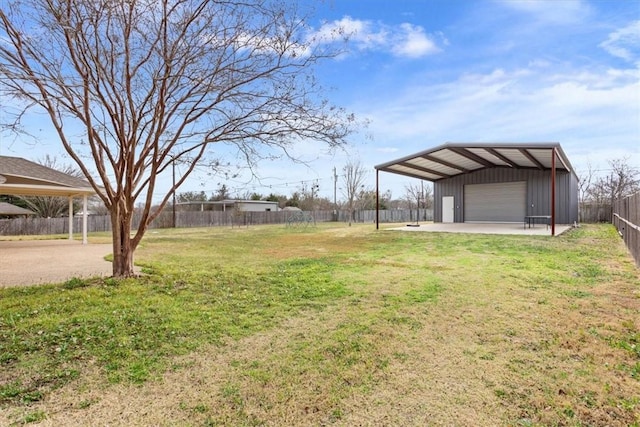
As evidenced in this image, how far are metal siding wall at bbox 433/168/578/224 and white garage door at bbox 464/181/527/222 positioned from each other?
0.96ft

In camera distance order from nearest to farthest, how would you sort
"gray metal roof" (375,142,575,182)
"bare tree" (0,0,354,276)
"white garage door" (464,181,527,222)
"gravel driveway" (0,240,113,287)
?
"bare tree" (0,0,354,276)
"gravel driveway" (0,240,113,287)
"gray metal roof" (375,142,575,182)
"white garage door" (464,181,527,222)

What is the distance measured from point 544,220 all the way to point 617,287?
14.2 meters

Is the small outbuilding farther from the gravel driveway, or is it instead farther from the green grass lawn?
the green grass lawn

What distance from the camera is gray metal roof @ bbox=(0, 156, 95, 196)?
10500 mm

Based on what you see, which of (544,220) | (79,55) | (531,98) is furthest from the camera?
(544,220)

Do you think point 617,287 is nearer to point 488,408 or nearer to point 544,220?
point 488,408

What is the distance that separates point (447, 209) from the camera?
21000mm

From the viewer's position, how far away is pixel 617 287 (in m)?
5.05

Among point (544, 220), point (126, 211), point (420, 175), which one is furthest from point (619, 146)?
point (126, 211)

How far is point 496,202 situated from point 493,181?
114 cm

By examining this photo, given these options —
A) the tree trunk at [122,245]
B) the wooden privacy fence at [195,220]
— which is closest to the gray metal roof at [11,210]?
the wooden privacy fence at [195,220]

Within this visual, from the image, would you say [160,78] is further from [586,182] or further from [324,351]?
[586,182]

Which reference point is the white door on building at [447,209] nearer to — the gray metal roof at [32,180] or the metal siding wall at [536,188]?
the metal siding wall at [536,188]

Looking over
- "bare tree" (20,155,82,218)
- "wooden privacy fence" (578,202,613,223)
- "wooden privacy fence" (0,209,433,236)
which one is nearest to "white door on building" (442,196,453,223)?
"wooden privacy fence" (578,202,613,223)
